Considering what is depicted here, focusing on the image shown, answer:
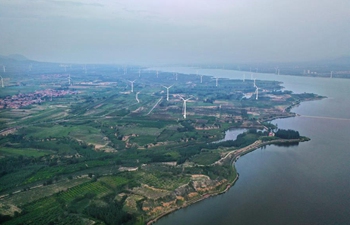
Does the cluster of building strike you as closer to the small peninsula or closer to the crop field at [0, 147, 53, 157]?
the small peninsula

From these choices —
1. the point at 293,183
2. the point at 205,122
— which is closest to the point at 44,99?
the point at 205,122

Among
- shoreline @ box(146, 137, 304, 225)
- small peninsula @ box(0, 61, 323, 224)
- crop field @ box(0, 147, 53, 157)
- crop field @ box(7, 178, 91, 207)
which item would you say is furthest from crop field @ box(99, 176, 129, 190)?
crop field @ box(0, 147, 53, 157)

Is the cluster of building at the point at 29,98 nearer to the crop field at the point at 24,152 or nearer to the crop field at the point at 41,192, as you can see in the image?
the crop field at the point at 24,152

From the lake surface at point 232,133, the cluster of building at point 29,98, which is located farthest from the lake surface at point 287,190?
the cluster of building at point 29,98

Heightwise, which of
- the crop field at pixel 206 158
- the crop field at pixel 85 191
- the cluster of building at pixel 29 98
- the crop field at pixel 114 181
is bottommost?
the crop field at pixel 85 191

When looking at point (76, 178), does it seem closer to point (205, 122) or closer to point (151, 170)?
point (151, 170)

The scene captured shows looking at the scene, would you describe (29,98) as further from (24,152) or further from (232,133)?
(232,133)
